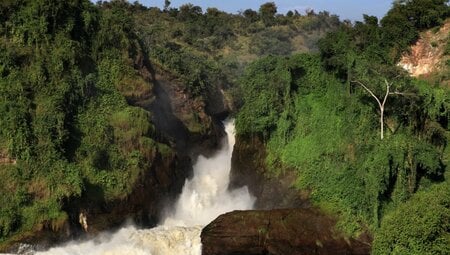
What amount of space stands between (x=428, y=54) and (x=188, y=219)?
15.5 m

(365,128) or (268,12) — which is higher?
(268,12)

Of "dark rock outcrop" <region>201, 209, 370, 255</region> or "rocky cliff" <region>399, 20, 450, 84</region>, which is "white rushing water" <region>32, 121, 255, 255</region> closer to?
"dark rock outcrop" <region>201, 209, 370, 255</region>

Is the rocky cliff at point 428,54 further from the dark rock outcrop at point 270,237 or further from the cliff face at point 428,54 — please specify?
the dark rock outcrop at point 270,237

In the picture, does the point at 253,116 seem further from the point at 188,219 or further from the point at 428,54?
the point at 428,54

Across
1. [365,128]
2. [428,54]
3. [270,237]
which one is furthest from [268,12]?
[270,237]

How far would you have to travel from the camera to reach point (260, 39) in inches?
2474

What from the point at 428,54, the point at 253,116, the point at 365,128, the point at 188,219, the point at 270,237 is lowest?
the point at 188,219

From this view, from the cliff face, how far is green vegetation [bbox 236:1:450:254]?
57 cm

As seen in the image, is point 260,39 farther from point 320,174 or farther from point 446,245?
point 446,245

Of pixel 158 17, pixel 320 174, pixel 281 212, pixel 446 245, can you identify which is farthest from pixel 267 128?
pixel 158 17

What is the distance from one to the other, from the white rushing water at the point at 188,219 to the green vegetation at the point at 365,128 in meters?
3.42

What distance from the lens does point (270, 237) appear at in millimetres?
21547

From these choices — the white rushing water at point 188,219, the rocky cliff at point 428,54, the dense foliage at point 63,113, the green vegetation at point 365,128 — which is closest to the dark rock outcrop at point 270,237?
the green vegetation at point 365,128

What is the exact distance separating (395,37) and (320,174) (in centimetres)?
948
